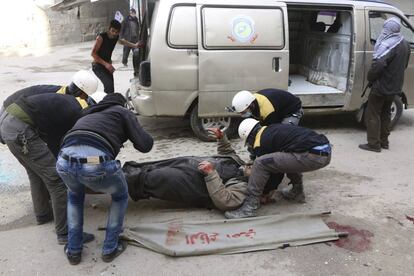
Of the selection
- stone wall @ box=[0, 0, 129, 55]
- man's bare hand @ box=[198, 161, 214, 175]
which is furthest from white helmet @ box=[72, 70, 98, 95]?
stone wall @ box=[0, 0, 129, 55]

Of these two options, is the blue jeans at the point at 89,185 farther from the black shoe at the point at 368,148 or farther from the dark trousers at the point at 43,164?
the black shoe at the point at 368,148

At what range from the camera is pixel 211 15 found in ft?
19.0

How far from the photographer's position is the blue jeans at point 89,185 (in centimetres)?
303

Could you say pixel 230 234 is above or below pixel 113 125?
below

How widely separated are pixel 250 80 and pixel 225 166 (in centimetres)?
203

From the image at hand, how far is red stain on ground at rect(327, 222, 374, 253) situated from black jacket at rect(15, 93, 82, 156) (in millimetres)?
2357

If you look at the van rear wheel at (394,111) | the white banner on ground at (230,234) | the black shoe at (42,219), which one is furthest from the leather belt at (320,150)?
the van rear wheel at (394,111)

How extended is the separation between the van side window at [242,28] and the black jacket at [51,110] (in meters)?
2.72

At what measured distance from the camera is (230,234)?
3.66m

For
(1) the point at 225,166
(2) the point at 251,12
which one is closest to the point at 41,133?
(1) the point at 225,166

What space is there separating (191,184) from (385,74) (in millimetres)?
3282

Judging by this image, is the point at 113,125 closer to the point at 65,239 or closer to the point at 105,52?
the point at 65,239

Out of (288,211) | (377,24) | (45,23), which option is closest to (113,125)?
(288,211)

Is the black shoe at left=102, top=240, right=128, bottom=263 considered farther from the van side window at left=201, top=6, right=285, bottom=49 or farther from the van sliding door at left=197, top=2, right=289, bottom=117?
the van side window at left=201, top=6, right=285, bottom=49
